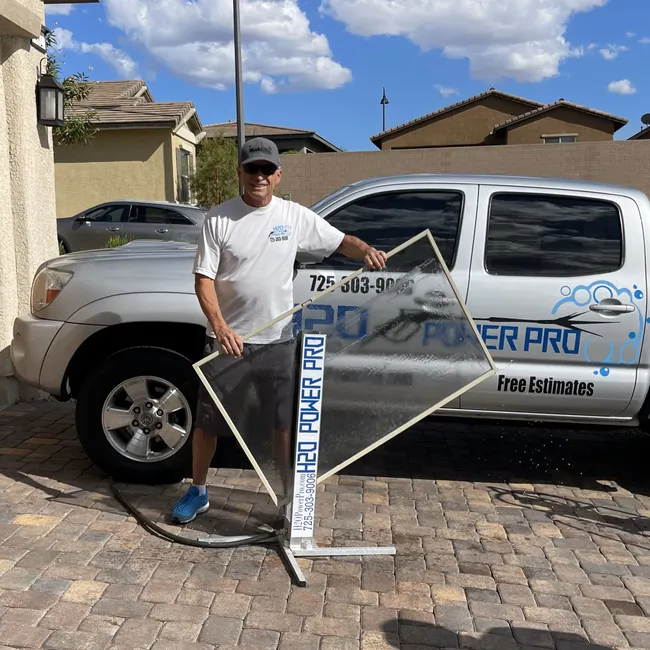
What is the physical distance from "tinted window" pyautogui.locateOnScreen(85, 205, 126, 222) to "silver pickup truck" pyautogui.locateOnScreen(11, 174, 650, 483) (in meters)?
12.0

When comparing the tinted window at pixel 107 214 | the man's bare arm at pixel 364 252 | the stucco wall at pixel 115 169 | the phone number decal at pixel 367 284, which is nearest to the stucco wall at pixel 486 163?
the stucco wall at pixel 115 169

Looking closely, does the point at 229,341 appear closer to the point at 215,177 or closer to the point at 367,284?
the point at 367,284

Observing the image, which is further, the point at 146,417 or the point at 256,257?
the point at 146,417

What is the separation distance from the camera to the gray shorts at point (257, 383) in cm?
338

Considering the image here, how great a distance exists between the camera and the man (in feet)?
10.7

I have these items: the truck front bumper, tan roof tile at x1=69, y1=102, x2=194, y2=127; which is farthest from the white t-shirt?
tan roof tile at x1=69, y1=102, x2=194, y2=127

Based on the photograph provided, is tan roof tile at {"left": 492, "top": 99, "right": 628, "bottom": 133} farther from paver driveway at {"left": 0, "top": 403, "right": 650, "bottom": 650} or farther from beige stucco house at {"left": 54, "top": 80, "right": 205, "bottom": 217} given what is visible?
paver driveway at {"left": 0, "top": 403, "right": 650, "bottom": 650}

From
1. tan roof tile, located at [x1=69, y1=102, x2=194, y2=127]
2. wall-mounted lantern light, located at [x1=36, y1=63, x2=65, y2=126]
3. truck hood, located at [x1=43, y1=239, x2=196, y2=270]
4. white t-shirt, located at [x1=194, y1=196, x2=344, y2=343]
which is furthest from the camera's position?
tan roof tile, located at [x1=69, y1=102, x2=194, y2=127]

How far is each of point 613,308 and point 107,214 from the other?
44.7 ft

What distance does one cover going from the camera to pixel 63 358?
4.27 m

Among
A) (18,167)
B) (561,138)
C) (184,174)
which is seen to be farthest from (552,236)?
(561,138)

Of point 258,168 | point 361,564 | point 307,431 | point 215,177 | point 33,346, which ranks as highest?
point 215,177

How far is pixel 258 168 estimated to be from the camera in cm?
327

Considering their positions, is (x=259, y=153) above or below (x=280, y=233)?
above
